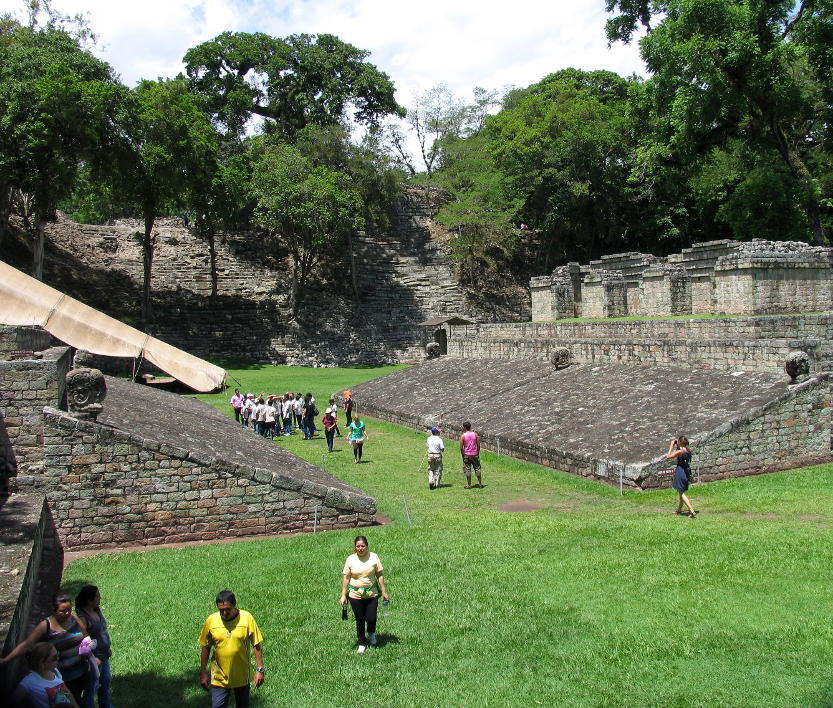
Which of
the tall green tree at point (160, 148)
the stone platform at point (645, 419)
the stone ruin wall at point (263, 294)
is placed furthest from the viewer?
the stone ruin wall at point (263, 294)

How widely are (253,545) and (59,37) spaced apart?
2946cm

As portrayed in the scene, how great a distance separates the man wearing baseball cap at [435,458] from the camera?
13.6m

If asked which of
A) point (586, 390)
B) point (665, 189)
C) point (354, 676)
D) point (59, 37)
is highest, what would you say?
point (59, 37)

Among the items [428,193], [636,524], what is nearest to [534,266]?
[428,193]

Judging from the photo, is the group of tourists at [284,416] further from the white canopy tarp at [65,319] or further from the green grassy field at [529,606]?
the green grassy field at [529,606]

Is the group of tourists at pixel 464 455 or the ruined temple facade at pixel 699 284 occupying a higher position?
the ruined temple facade at pixel 699 284

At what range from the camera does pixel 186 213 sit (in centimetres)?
4112

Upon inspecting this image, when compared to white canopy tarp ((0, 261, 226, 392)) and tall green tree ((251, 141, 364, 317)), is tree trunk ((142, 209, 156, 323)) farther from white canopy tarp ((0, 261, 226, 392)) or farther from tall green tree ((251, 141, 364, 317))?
white canopy tarp ((0, 261, 226, 392))

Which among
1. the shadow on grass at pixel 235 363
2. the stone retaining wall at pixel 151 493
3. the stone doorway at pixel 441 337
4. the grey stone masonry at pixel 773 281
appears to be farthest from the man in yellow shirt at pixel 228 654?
the stone doorway at pixel 441 337

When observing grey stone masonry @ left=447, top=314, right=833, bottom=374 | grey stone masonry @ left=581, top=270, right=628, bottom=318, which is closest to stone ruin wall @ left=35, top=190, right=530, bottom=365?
grey stone masonry @ left=581, top=270, right=628, bottom=318

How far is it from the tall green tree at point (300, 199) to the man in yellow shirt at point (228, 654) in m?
30.6

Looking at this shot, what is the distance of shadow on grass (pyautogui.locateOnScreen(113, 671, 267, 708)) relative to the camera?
19.5ft

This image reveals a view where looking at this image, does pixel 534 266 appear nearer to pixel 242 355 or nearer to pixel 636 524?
pixel 242 355

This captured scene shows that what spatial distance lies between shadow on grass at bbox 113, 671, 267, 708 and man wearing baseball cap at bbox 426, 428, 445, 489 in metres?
7.58
